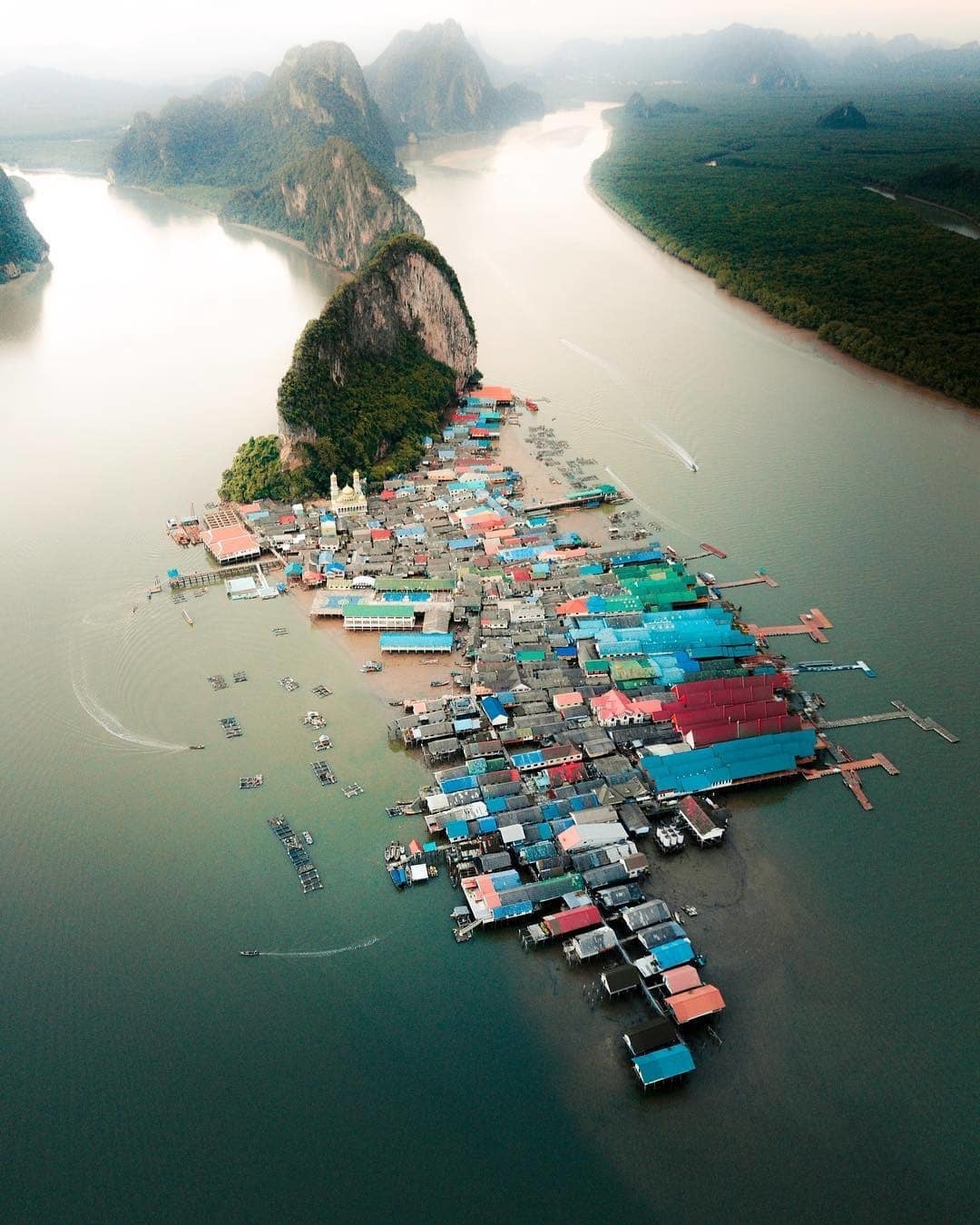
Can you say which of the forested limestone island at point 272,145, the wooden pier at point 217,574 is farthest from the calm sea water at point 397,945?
the forested limestone island at point 272,145

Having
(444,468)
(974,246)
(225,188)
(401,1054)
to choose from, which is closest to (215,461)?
(444,468)

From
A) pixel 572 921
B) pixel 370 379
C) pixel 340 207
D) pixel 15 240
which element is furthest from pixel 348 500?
pixel 15 240

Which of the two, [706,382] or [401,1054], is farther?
[706,382]

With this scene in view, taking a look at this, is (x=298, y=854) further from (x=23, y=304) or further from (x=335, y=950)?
(x=23, y=304)

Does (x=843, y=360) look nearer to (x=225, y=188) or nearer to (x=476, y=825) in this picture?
(x=476, y=825)

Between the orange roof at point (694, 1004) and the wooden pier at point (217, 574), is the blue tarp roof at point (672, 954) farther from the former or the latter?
the wooden pier at point (217, 574)

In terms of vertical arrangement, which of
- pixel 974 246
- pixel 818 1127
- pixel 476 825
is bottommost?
pixel 818 1127
